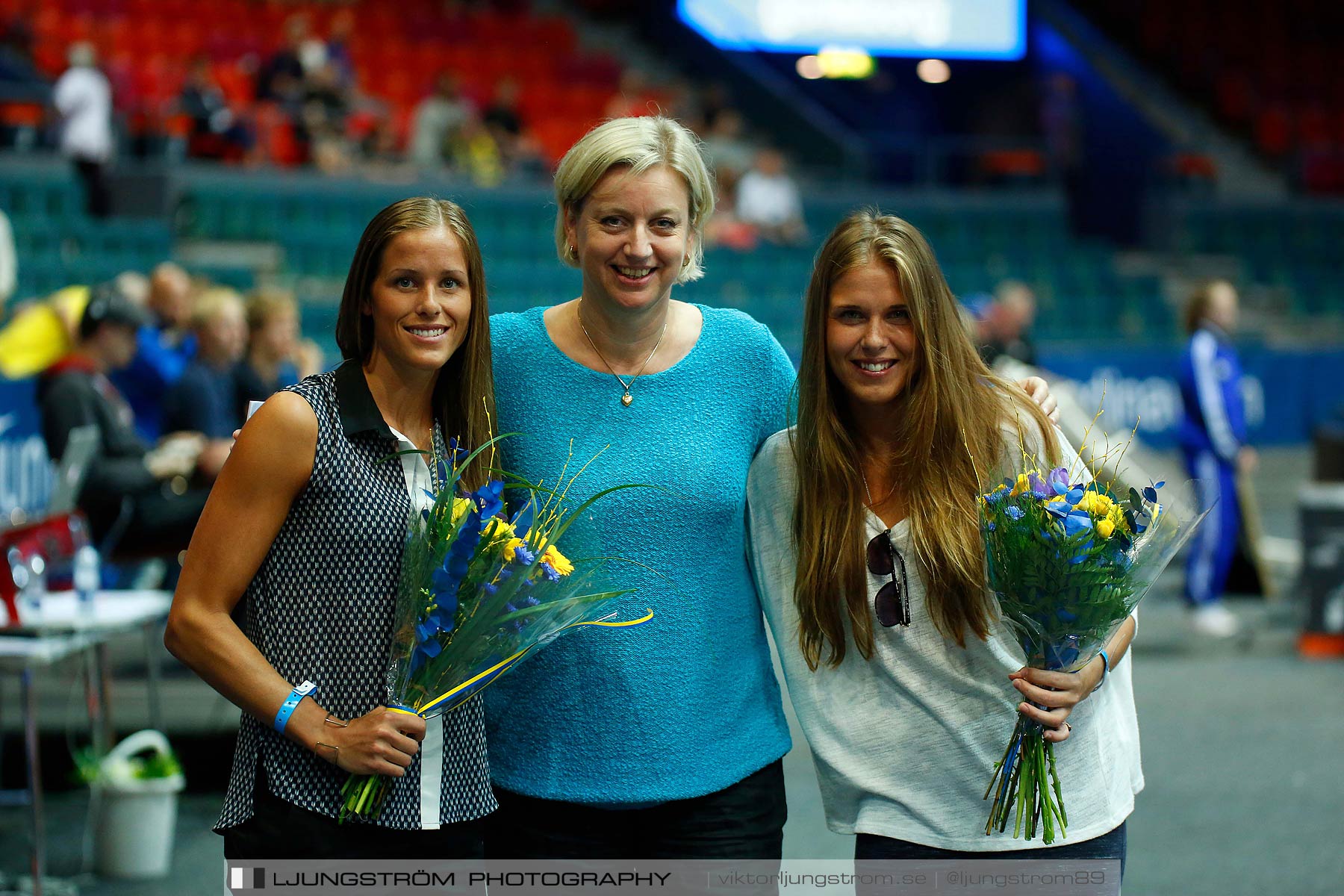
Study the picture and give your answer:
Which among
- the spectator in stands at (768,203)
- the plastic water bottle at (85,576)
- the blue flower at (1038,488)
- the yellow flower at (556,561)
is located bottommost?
the plastic water bottle at (85,576)

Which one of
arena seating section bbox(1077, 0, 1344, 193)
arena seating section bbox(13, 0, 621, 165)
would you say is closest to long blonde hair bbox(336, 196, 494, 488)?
arena seating section bbox(13, 0, 621, 165)

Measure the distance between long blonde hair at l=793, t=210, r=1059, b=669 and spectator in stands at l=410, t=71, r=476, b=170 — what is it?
10.6 meters

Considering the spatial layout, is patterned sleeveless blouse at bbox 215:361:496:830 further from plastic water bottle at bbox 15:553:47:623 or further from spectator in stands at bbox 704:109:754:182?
spectator in stands at bbox 704:109:754:182

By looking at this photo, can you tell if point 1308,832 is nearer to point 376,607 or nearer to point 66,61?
point 376,607

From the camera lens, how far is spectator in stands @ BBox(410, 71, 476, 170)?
40.3 feet

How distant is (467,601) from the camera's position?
1.80 meters

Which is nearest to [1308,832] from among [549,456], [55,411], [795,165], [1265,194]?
[549,456]

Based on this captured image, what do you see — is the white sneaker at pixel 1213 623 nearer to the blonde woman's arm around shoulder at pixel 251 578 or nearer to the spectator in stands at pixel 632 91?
the blonde woman's arm around shoulder at pixel 251 578

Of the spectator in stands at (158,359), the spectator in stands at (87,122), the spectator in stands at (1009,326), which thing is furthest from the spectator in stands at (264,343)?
the spectator in stands at (87,122)

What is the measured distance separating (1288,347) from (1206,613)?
24.8 feet

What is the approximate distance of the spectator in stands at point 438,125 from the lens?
12281 mm

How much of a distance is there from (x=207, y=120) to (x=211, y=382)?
5793 mm

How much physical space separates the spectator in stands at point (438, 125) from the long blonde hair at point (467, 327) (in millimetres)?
10514

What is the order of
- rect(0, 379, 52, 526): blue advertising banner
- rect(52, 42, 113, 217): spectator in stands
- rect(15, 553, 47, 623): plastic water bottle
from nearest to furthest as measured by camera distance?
rect(15, 553, 47, 623): plastic water bottle, rect(0, 379, 52, 526): blue advertising banner, rect(52, 42, 113, 217): spectator in stands
